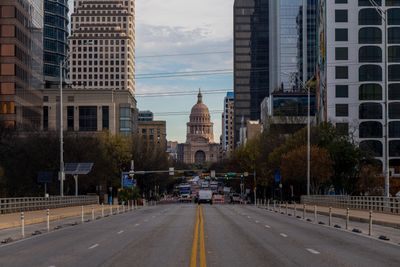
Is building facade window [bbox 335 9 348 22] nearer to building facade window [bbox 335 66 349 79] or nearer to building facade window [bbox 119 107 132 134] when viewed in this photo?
building facade window [bbox 335 66 349 79]

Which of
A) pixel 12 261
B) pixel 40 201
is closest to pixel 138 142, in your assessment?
pixel 40 201

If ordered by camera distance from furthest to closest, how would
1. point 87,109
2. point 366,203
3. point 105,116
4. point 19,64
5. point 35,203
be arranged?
point 105,116, point 87,109, point 19,64, point 366,203, point 35,203

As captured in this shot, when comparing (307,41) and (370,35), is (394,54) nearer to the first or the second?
(370,35)

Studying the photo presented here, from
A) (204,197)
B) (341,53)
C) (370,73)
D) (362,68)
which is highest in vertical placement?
(341,53)

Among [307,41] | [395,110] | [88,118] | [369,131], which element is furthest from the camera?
[307,41]

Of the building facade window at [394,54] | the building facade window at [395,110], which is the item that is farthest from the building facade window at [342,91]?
the building facade window at [394,54]

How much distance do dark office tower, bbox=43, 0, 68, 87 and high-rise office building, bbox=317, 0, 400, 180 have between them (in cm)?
6754

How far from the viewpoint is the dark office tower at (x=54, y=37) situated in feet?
518

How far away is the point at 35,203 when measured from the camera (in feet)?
169

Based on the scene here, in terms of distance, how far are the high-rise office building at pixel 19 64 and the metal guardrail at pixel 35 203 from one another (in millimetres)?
37276

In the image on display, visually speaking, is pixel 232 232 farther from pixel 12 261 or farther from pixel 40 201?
pixel 40 201

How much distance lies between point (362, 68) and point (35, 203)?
7440cm

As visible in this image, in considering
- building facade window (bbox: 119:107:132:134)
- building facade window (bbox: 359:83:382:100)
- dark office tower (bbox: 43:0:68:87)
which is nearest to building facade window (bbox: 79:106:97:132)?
building facade window (bbox: 119:107:132:134)

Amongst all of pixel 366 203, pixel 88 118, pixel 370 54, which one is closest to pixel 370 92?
pixel 370 54
